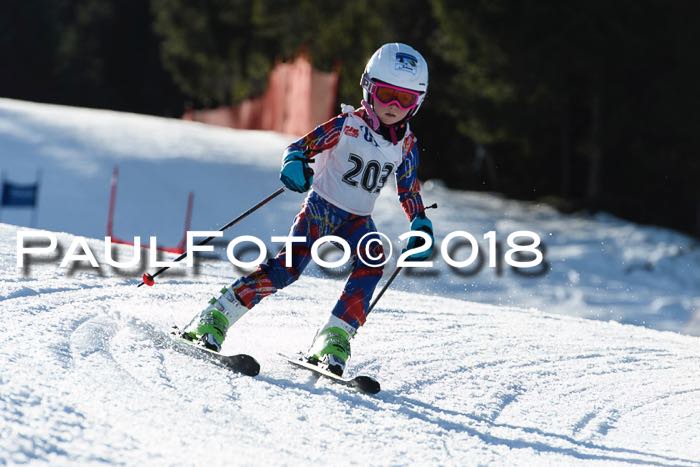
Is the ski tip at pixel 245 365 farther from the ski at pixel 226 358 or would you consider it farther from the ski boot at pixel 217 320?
the ski boot at pixel 217 320

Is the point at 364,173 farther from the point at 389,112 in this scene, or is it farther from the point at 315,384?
the point at 315,384

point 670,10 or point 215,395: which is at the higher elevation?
point 670,10

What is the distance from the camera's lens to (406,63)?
19.0 ft

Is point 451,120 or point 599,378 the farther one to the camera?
point 451,120

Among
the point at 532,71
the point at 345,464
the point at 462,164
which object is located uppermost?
the point at 532,71

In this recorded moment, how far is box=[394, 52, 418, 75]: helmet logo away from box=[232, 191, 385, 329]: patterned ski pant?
2.58ft

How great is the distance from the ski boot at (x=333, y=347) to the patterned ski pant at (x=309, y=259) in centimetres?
5

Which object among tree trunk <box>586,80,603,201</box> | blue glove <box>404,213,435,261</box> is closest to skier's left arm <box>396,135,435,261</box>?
blue glove <box>404,213,435,261</box>

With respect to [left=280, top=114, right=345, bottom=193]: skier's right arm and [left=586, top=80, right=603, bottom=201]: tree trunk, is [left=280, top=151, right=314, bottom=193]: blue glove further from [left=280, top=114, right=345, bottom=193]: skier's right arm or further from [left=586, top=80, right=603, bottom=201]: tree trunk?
[left=586, top=80, right=603, bottom=201]: tree trunk

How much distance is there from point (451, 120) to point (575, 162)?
10.4 feet

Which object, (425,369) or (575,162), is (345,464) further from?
(575,162)

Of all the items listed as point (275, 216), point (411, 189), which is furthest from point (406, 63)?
point (275, 216)

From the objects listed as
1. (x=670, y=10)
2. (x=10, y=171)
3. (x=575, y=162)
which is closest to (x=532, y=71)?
(x=670, y=10)

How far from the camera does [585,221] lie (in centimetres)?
2353
